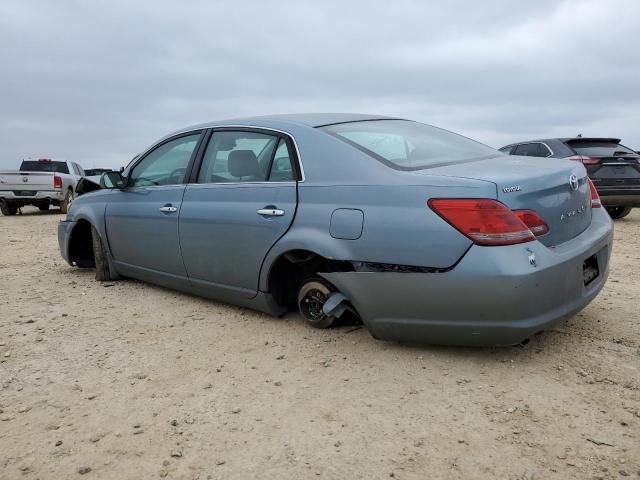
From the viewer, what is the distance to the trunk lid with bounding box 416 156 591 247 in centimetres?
272

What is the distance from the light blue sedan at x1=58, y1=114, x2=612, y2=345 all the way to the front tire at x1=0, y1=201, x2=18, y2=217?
1412 centimetres

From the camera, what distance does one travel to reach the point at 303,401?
263 cm

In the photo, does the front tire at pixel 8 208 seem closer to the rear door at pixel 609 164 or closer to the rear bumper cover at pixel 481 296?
the rear door at pixel 609 164

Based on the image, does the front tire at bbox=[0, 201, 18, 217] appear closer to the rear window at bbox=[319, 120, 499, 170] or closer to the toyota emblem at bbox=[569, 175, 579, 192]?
the rear window at bbox=[319, 120, 499, 170]

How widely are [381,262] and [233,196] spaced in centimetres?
135

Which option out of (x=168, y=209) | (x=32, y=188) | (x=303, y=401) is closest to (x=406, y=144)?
(x=303, y=401)

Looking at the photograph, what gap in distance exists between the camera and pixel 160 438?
7.64 feet

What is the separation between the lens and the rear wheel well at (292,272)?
3.41 meters

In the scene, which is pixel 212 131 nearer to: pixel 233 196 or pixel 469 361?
pixel 233 196

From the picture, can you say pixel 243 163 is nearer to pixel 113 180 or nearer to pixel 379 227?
pixel 379 227

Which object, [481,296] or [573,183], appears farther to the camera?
[573,183]

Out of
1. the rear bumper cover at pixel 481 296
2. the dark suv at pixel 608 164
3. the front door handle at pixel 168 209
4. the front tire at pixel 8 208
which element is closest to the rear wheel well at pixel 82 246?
the front door handle at pixel 168 209

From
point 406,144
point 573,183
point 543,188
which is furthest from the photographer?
point 406,144

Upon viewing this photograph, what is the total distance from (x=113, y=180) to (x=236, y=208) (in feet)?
5.60
